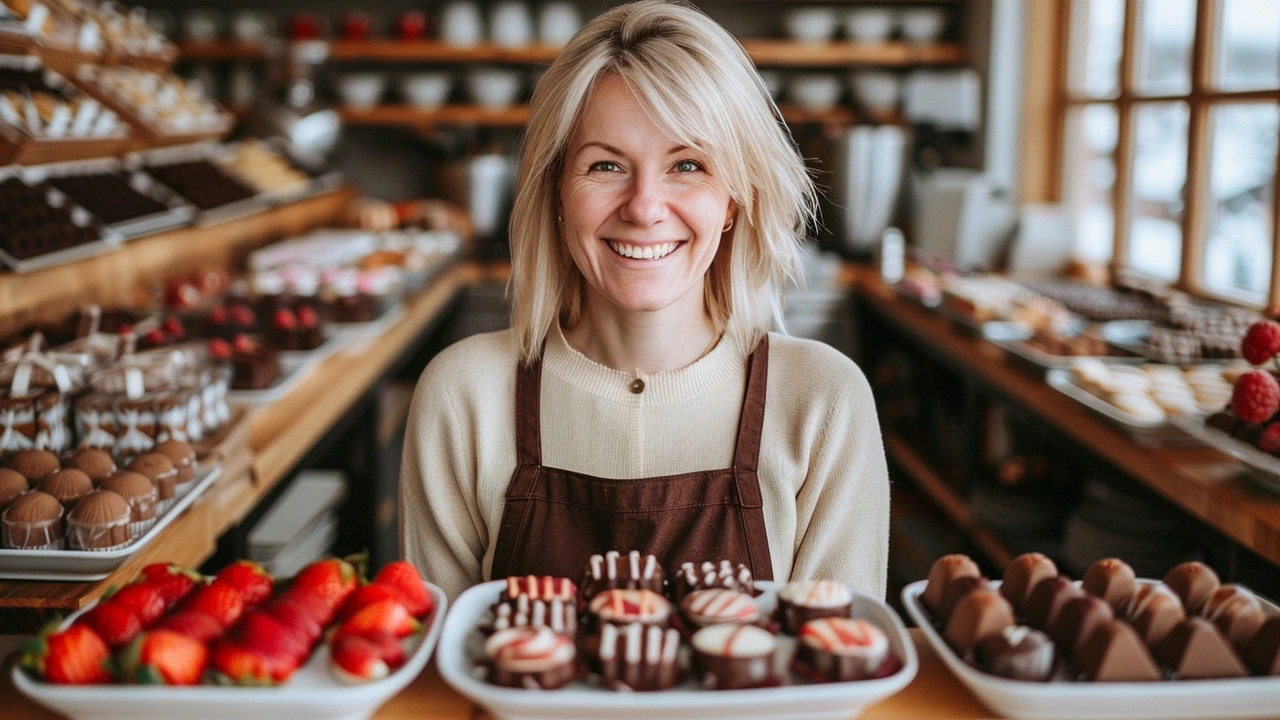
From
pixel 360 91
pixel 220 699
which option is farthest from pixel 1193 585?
pixel 360 91

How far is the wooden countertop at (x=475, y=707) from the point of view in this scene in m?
1.14

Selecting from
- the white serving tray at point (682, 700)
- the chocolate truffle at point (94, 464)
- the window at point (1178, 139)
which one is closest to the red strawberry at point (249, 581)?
the white serving tray at point (682, 700)

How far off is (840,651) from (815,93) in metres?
Result: 4.81

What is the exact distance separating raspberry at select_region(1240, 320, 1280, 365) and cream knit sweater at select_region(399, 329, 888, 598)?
64cm

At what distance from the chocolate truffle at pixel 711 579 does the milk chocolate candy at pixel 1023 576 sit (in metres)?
0.27

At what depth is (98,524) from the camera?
1590 mm

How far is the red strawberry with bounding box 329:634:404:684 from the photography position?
3.49ft

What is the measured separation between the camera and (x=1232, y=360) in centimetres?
275

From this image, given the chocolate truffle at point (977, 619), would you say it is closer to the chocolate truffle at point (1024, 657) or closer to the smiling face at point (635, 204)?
the chocolate truffle at point (1024, 657)

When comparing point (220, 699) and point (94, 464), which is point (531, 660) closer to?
point (220, 699)

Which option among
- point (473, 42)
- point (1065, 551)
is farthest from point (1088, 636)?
point (473, 42)

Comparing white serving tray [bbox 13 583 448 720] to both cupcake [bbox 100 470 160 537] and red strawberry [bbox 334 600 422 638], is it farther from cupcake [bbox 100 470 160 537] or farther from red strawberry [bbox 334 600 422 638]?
cupcake [bbox 100 470 160 537]

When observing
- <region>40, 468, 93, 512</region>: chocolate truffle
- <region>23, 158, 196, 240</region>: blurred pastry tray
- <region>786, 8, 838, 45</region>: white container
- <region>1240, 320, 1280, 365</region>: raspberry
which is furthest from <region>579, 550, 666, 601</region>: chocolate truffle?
<region>786, 8, 838, 45</region>: white container

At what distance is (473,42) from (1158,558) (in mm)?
4038
